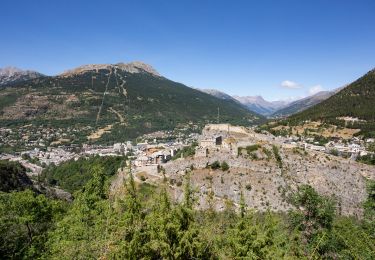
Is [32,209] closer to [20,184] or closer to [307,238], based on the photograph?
[307,238]

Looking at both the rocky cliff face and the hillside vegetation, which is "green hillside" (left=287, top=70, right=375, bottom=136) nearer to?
the rocky cliff face

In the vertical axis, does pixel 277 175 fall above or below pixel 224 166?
below

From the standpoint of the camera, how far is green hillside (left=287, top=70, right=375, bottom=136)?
108m

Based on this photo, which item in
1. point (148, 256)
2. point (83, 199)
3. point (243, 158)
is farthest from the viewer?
point (243, 158)

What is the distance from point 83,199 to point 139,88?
528ft

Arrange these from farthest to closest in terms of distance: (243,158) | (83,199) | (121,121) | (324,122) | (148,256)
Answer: (121,121)
(324,122)
(243,158)
(83,199)
(148,256)

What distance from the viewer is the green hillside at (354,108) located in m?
108

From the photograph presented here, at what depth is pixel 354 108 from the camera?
11988cm

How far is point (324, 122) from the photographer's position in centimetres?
11588

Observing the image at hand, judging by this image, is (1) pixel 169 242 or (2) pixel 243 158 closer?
(1) pixel 169 242

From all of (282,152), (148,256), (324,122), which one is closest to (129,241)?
(148,256)

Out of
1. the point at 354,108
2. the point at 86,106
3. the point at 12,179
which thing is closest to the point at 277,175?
the point at 12,179

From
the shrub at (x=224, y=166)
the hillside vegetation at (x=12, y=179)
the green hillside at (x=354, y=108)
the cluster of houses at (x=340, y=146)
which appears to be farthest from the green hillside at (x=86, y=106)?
the shrub at (x=224, y=166)

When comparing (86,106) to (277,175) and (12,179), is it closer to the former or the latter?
(12,179)
